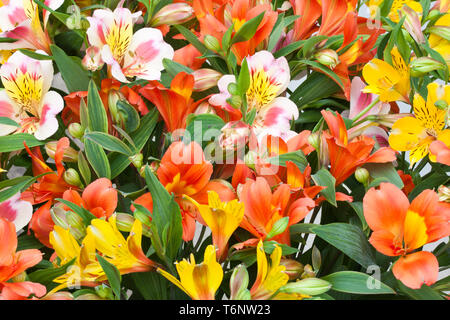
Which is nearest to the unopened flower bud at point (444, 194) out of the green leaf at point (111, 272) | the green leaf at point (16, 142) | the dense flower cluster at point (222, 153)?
the dense flower cluster at point (222, 153)

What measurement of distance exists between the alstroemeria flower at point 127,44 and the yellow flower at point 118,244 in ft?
0.55

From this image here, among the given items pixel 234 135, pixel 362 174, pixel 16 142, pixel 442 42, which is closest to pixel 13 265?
pixel 16 142

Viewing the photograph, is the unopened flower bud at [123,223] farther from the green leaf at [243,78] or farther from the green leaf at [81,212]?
the green leaf at [243,78]

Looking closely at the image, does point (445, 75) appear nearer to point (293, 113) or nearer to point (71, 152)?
point (293, 113)

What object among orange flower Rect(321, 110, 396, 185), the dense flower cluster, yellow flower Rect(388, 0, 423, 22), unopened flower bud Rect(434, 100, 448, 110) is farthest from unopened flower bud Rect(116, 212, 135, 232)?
yellow flower Rect(388, 0, 423, 22)

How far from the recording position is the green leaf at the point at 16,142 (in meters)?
0.61

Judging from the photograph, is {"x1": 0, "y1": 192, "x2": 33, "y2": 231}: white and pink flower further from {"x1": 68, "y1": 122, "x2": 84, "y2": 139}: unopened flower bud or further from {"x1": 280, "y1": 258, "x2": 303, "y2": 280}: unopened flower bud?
{"x1": 280, "y1": 258, "x2": 303, "y2": 280}: unopened flower bud

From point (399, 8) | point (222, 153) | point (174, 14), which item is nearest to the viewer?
point (222, 153)

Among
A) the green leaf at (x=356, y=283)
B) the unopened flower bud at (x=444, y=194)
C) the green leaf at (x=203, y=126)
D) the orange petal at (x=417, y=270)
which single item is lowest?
the green leaf at (x=356, y=283)

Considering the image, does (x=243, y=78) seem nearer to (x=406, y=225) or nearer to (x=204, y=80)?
(x=204, y=80)

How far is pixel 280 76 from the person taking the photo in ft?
2.09

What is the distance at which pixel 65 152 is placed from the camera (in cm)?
61

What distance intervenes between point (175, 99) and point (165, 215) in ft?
0.42
